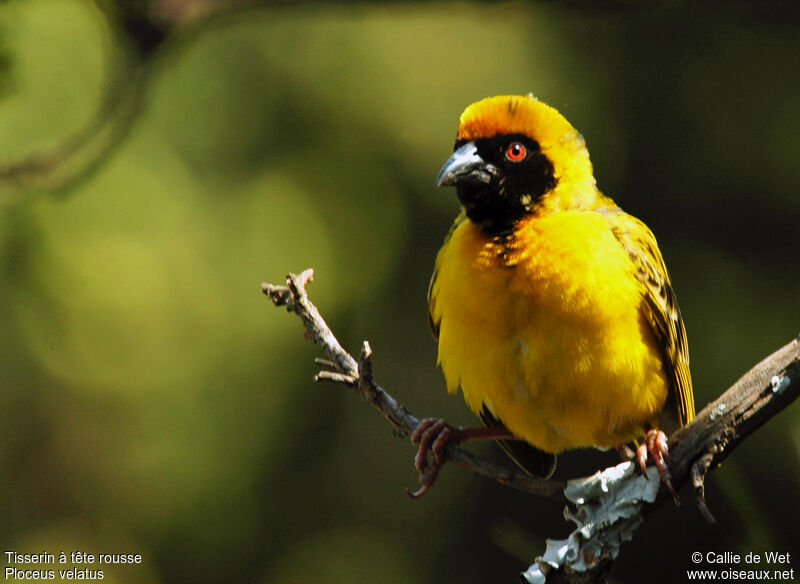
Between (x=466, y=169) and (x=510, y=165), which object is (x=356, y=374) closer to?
(x=466, y=169)

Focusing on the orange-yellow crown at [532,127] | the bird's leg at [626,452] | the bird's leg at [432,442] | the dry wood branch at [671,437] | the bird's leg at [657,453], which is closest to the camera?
the dry wood branch at [671,437]

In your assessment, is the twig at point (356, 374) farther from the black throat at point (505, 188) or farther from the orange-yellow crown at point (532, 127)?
the orange-yellow crown at point (532, 127)

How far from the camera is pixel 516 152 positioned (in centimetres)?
255

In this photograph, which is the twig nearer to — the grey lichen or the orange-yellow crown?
the grey lichen

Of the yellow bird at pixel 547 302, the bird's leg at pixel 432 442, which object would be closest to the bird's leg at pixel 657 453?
the yellow bird at pixel 547 302

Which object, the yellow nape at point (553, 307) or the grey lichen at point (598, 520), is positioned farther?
the yellow nape at point (553, 307)

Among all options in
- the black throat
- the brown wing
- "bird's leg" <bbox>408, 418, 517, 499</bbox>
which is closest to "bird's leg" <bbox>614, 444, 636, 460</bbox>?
the brown wing

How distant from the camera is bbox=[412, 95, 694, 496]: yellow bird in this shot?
7.53 feet

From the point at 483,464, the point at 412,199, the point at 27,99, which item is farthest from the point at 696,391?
the point at 27,99

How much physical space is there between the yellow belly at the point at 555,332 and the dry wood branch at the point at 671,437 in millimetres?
217

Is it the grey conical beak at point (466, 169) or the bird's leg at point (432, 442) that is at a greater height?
the grey conical beak at point (466, 169)

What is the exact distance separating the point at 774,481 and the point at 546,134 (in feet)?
6.26

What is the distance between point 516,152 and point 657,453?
→ 2.99 ft

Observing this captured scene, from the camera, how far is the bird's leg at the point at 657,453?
6.66ft
